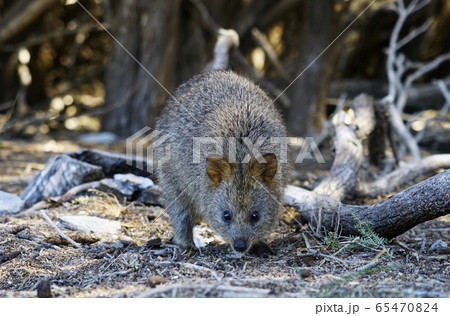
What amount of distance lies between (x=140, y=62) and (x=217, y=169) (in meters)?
5.78

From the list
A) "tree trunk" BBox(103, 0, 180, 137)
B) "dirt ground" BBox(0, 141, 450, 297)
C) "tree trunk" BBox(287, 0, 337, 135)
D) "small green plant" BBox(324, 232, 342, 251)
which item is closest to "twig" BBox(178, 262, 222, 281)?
"dirt ground" BBox(0, 141, 450, 297)

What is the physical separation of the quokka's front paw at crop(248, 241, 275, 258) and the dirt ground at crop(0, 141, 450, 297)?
0.10 meters

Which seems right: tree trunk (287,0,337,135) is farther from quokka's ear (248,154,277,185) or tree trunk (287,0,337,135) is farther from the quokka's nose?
the quokka's nose

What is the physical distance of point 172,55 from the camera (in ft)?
32.1

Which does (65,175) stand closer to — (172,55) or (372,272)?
(372,272)

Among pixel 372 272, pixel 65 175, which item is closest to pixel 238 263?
pixel 372 272

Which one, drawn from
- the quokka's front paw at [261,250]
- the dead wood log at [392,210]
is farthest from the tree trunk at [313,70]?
the quokka's front paw at [261,250]

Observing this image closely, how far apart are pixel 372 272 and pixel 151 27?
6.98m

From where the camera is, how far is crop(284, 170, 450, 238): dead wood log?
12.9 ft

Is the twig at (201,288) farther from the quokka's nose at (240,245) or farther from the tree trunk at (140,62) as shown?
the tree trunk at (140,62)

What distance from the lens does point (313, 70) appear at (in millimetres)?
10148

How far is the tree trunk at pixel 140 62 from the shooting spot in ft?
31.1

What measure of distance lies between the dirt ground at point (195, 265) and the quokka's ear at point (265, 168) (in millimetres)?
667

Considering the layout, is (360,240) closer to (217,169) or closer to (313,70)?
(217,169)
